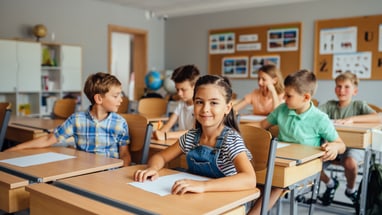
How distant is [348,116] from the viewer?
3.24 m

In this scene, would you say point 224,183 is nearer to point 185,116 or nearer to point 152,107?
point 185,116

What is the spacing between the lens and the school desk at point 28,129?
2926 mm

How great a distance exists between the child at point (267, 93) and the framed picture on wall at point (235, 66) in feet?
10.9

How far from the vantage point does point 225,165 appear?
156 centimetres

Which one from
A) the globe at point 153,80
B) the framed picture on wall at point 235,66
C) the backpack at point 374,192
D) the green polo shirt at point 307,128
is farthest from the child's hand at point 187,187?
the framed picture on wall at point 235,66

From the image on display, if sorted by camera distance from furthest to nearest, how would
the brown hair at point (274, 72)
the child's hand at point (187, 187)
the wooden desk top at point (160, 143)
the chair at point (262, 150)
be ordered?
the brown hair at point (274, 72) < the wooden desk top at point (160, 143) < the chair at point (262, 150) < the child's hand at point (187, 187)

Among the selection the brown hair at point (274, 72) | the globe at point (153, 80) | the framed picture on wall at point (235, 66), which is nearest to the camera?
the brown hair at point (274, 72)

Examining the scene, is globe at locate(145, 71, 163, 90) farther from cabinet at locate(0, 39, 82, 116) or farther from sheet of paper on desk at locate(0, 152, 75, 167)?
sheet of paper on desk at locate(0, 152, 75, 167)

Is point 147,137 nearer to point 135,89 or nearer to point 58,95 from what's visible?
point 58,95

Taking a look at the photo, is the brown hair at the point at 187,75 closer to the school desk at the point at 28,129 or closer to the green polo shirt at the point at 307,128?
the green polo shirt at the point at 307,128

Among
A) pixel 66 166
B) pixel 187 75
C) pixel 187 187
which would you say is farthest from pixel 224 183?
pixel 187 75

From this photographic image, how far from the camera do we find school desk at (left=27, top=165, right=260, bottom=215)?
1110 millimetres

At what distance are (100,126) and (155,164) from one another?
0.71 meters

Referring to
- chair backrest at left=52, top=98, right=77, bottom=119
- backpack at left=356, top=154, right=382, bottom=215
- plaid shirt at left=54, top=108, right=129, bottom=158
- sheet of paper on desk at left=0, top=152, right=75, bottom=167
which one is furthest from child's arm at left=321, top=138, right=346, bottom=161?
chair backrest at left=52, top=98, right=77, bottom=119
